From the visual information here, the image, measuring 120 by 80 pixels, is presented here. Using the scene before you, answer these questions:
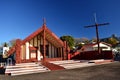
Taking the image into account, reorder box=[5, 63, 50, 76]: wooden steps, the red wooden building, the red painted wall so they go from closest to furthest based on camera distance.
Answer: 1. box=[5, 63, 50, 76]: wooden steps
2. the red wooden building
3. the red painted wall

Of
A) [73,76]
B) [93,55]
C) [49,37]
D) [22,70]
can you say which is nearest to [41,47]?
[49,37]

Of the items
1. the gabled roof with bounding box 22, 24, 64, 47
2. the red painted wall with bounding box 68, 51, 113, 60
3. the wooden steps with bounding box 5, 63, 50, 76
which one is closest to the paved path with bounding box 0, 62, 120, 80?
the wooden steps with bounding box 5, 63, 50, 76

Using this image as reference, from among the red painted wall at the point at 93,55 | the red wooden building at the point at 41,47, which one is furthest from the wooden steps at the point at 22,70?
the red painted wall at the point at 93,55

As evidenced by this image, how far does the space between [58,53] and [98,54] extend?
6.65 metres

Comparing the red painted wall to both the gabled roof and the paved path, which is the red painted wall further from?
the paved path

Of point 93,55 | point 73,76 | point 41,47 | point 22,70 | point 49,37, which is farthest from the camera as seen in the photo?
point 93,55

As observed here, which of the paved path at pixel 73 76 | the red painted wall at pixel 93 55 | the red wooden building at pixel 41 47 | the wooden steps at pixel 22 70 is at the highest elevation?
the red wooden building at pixel 41 47

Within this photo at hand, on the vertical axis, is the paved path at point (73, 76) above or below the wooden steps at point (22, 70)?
below

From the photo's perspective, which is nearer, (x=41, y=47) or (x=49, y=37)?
(x=49, y=37)

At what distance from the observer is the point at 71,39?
2168 inches

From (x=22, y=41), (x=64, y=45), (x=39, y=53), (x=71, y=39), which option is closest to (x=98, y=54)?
(x=64, y=45)

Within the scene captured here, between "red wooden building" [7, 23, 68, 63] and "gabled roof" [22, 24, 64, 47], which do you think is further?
"red wooden building" [7, 23, 68, 63]

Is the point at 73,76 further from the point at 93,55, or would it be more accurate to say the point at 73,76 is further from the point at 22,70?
the point at 93,55

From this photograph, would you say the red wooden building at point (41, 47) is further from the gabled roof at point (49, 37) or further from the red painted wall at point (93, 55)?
the red painted wall at point (93, 55)
